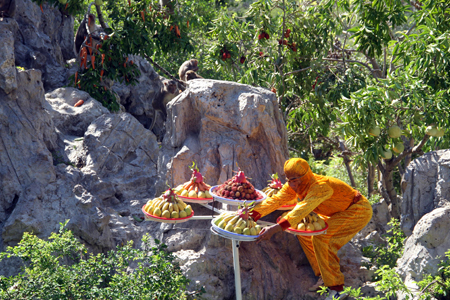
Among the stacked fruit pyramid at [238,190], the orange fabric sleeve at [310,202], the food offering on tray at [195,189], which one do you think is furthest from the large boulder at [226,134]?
the orange fabric sleeve at [310,202]

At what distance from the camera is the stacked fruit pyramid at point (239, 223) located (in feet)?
13.6

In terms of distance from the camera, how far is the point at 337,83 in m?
6.89

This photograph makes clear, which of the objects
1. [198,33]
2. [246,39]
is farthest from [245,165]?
[198,33]

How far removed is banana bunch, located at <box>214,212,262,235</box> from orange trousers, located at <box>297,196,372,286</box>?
Result: 39.5 inches

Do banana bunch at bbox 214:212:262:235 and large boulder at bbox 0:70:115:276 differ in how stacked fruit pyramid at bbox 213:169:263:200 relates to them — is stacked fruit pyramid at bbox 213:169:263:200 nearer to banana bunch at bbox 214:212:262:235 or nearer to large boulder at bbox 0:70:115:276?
banana bunch at bbox 214:212:262:235

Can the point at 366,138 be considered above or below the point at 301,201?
above

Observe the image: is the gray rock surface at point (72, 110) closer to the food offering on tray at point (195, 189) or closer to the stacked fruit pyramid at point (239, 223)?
the food offering on tray at point (195, 189)

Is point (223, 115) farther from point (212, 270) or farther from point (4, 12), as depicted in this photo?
point (4, 12)

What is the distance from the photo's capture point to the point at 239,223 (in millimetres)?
4203

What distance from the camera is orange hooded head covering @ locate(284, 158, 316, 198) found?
4.48 metres

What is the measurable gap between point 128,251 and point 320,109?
3.92 m

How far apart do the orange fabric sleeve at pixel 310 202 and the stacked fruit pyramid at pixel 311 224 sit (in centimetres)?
7

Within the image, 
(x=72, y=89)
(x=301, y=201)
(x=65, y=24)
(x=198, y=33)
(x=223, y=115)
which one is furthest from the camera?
(x=198, y=33)

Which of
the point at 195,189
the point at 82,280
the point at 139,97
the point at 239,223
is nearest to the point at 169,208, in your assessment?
the point at 195,189
